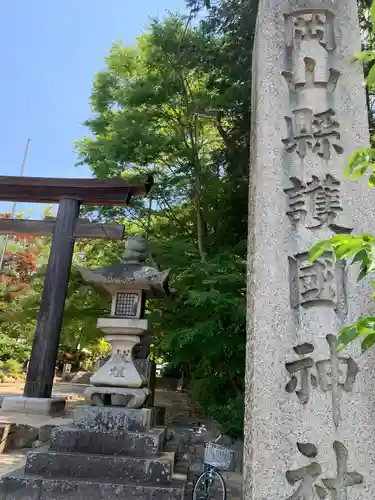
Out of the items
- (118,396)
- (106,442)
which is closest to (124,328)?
(118,396)

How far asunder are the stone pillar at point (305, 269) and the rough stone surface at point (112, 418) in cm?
262

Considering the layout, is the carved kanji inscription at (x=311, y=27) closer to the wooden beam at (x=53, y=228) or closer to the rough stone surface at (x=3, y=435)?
the wooden beam at (x=53, y=228)

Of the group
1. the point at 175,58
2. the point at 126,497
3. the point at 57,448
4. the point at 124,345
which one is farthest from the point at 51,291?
the point at 175,58

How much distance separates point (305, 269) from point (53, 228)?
23.4 feet

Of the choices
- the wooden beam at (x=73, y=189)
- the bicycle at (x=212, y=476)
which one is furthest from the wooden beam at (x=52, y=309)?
the bicycle at (x=212, y=476)

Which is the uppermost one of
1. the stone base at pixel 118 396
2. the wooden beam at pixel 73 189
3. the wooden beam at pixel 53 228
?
the wooden beam at pixel 73 189

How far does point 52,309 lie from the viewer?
26.2 feet

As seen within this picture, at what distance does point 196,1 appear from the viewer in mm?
8828

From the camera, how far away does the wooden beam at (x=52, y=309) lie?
301 inches

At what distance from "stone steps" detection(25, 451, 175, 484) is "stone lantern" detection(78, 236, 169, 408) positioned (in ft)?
2.55

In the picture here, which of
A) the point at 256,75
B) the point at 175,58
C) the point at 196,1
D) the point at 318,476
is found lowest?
the point at 318,476

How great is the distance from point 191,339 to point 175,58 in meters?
6.59

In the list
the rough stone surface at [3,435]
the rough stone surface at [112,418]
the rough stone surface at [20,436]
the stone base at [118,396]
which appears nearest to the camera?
the rough stone surface at [112,418]

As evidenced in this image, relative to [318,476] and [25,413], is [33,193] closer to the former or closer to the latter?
[25,413]
